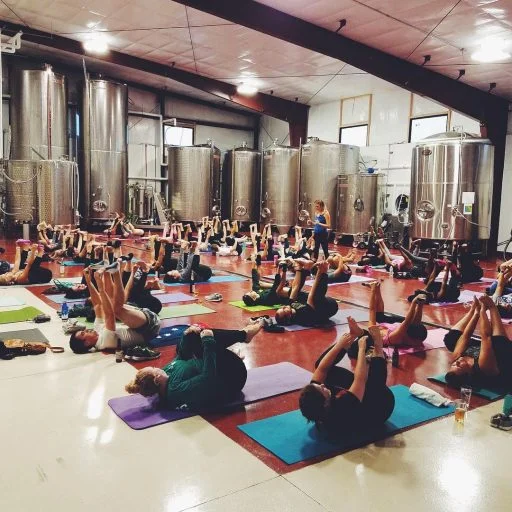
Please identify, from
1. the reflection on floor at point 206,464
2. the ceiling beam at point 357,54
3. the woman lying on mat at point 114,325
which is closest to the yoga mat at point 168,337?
the woman lying on mat at point 114,325

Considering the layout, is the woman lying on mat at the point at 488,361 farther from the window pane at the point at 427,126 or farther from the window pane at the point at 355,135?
the window pane at the point at 355,135

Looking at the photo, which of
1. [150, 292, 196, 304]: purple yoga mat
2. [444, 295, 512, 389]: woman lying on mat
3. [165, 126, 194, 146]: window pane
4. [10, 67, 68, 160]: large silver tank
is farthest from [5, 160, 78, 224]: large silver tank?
[444, 295, 512, 389]: woman lying on mat

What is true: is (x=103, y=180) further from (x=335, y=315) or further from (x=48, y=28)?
(x=335, y=315)

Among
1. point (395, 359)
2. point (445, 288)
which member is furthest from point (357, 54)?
point (395, 359)

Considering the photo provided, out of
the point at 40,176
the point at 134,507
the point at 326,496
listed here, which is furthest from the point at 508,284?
the point at 40,176

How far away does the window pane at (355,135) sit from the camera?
55.9 feet

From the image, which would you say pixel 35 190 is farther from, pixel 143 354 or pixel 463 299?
pixel 463 299

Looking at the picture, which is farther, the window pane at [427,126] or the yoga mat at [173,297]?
the window pane at [427,126]

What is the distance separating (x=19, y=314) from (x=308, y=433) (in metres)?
4.27

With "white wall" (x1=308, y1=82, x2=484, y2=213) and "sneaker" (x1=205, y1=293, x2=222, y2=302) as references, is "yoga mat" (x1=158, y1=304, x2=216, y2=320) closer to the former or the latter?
"sneaker" (x1=205, y1=293, x2=222, y2=302)

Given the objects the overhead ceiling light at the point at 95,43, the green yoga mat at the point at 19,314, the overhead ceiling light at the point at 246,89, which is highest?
the overhead ceiling light at the point at 95,43

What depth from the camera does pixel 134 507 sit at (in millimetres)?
2521

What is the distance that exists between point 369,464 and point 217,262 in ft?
27.5

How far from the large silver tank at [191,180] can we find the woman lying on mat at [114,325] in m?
12.7
